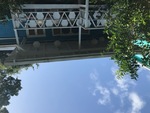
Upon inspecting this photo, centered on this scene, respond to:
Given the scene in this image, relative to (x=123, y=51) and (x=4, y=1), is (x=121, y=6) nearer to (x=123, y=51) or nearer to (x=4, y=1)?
(x=123, y=51)

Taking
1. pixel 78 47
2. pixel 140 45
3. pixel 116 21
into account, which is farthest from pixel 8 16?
pixel 140 45

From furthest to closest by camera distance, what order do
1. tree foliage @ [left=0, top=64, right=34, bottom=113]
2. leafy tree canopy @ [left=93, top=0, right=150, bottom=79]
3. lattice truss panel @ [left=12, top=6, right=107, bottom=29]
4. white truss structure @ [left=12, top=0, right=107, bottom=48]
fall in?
tree foliage @ [left=0, top=64, right=34, bottom=113], lattice truss panel @ [left=12, top=6, right=107, bottom=29], white truss structure @ [left=12, top=0, right=107, bottom=48], leafy tree canopy @ [left=93, top=0, right=150, bottom=79]

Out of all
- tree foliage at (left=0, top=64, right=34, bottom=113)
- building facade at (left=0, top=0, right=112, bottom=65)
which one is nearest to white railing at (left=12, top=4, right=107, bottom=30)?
building facade at (left=0, top=0, right=112, bottom=65)

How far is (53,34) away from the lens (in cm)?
1795

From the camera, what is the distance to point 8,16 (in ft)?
46.3

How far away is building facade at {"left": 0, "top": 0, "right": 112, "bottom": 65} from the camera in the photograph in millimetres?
14766

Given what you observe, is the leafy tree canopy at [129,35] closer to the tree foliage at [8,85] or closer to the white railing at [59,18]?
the white railing at [59,18]

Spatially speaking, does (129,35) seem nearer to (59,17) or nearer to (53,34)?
(59,17)

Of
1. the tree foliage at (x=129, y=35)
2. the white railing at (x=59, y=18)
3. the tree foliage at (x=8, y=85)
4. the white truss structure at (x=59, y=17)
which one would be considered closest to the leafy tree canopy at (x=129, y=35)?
the tree foliage at (x=129, y=35)

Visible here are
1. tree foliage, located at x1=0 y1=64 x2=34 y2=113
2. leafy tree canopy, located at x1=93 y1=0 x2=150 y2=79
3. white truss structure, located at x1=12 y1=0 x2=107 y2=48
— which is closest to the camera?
leafy tree canopy, located at x1=93 y1=0 x2=150 y2=79

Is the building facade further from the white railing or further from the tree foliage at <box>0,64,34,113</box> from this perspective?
the tree foliage at <box>0,64,34,113</box>

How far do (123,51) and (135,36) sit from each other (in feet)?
2.12

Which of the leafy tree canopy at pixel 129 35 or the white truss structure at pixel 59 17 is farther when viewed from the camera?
the white truss structure at pixel 59 17

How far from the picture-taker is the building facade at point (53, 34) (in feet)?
48.4
